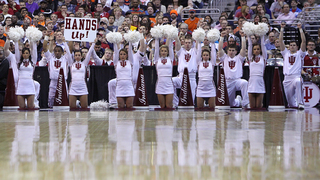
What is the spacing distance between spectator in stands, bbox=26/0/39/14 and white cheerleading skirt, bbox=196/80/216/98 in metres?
10.2

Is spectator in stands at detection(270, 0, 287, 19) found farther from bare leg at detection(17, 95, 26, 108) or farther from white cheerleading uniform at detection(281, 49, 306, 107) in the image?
bare leg at detection(17, 95, 26, 108)

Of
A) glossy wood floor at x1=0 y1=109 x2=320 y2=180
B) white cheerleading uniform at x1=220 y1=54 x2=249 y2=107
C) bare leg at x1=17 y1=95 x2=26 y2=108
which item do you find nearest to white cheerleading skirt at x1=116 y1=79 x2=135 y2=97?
bare leg at x1=17 y1=95 x2=26 y2=108

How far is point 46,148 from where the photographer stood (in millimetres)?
3463

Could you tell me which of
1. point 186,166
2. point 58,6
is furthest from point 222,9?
point 186,166

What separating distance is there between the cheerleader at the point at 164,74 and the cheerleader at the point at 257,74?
203cm

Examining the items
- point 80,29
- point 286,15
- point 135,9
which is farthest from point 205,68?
point 286,15

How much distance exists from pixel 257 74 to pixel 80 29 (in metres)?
4.77

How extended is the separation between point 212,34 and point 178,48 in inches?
41.3

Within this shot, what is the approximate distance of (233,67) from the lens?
11234 mm

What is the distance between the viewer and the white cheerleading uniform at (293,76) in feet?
36.2

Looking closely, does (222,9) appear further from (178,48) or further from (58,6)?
(178,48)

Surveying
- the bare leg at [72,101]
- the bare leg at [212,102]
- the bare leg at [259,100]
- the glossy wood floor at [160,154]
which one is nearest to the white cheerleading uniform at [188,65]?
the bare leg at [212,102]

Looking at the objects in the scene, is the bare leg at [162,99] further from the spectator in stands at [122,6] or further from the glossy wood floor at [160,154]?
the spectator in stands at [122,6]

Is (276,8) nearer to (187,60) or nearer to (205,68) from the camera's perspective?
(187,60)
